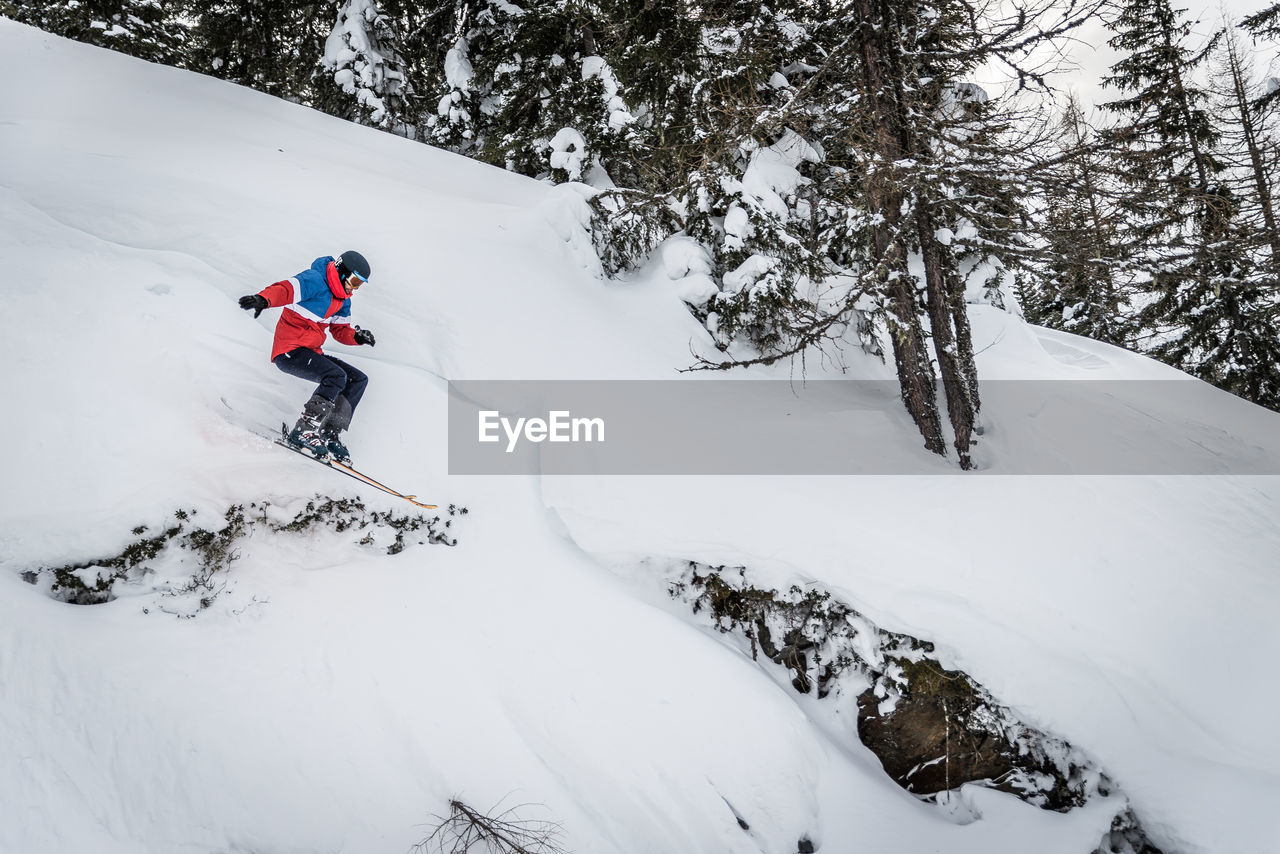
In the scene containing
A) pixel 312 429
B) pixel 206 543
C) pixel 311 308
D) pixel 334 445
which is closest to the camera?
pixel 206 543

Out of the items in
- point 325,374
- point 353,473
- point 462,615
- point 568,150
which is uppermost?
point 568,150

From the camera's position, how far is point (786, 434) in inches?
281

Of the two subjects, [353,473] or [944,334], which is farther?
[944,334]

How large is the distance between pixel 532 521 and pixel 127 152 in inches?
288

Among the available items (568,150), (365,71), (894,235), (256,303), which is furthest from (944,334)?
(365,71)

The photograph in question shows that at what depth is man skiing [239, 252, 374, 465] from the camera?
17.3 ft

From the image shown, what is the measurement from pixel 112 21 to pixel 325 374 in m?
14.3

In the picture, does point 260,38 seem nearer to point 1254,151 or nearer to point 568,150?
point 568,150

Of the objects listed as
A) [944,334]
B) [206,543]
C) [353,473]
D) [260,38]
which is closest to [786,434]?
[944,334]

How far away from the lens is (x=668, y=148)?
7.53 meters

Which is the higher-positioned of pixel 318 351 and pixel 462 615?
pixel 318 351

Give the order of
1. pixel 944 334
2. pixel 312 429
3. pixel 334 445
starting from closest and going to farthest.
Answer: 1. pixel 312 429
2. pixel 334 445
3. pixel 944 334

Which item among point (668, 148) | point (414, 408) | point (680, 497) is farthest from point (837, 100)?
point (414, 408)

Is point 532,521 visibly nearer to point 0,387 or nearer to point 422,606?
point 422,606
